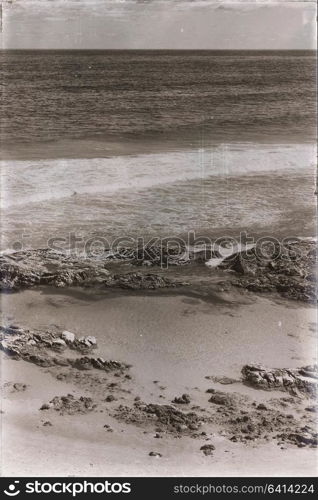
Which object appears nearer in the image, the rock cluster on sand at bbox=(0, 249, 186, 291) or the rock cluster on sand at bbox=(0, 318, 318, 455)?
the rock cluster on sand at bbox=(0, 318, 318, 455)

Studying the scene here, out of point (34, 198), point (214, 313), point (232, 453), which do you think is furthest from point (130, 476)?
point (34, 198)

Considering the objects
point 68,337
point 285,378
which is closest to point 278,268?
point 285,378

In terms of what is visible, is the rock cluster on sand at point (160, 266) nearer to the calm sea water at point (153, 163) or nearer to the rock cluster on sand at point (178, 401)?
the calm sea water at point (153, 163)

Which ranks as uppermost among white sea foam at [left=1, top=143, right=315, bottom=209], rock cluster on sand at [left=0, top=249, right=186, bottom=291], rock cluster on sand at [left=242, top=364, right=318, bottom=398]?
white sea foam at [left=1, top=143, right=315, bottom=209]

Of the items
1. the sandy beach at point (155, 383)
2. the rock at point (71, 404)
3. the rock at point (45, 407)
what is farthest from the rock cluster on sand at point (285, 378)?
the rock at point (45, 407)

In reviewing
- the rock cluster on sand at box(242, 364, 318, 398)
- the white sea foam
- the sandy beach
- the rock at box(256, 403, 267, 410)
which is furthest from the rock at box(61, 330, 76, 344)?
the white sea foam

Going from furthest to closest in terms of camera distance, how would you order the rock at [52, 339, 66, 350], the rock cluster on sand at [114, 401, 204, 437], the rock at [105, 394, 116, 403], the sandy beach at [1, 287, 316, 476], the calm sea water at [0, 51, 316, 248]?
the calm sea water at [0, 51, 316, 248] < the rock at [52, 339, 66, 350] < the rock at [105, 394, 116, 403] < the rock cluster on sand at [114, 401, 204, 437] < the sandy beach at [1, 287, 316, 476]

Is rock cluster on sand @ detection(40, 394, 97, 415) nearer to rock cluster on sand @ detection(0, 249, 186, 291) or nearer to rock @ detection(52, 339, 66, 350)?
rock @ detection(52, 339, 66, 350)

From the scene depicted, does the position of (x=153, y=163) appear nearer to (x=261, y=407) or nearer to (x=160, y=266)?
(x=160, y=266)
